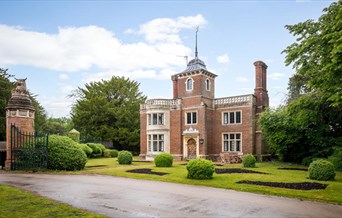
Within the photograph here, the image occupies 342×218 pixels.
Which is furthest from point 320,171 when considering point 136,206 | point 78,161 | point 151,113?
point 151,113

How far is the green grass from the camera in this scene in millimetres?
6965

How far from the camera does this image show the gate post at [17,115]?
55.8 feet

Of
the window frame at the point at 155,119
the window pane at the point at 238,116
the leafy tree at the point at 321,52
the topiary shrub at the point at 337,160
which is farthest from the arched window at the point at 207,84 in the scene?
the leafy tree at the point at 321,52

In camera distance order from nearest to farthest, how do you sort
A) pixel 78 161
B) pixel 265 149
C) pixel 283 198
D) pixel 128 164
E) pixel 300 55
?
pixel 283 198 → pixel 300 55 → pixel 78 161 → pixel 128 164 → pixel 265 149

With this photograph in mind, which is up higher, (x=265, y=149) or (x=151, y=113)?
(x=151, y=113)

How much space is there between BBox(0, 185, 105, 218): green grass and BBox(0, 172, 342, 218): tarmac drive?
20.7 inches

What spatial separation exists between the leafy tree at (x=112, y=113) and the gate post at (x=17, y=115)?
911 inches

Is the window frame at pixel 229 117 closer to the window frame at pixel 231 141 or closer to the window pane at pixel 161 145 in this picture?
the window frame at pixel 231 141

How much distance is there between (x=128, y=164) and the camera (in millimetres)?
23359

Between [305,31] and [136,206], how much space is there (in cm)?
1140

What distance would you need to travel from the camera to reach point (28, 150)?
54.1 ft

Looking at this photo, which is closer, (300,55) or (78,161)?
(300,55)

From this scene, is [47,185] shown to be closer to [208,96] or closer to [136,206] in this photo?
[136,206]

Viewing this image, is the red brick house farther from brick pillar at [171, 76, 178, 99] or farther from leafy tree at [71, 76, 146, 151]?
leafy tree at [71, 76, 146, 151]
